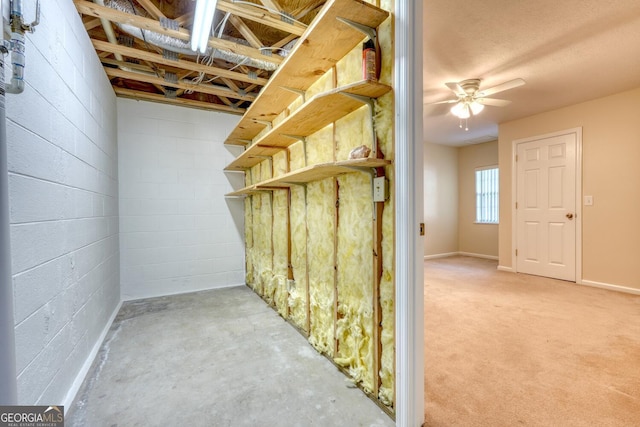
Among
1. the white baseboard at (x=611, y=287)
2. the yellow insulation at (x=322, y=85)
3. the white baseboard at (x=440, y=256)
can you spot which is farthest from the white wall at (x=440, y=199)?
the yellow insulation at (x=322, y=85)

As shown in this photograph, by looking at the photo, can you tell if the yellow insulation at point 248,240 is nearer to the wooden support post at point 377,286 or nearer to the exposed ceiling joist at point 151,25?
the exposed ceiling joist at point 151,25

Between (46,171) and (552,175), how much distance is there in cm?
587

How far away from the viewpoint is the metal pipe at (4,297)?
964 millimetres

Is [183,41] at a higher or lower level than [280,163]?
higher

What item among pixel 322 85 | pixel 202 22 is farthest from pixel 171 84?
pixel 322 85

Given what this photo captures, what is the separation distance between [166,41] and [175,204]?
2.14m

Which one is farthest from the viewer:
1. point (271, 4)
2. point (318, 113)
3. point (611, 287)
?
point (611, 287)

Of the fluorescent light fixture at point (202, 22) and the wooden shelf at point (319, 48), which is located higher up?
the fluorescent light fixture at point (202, 22)

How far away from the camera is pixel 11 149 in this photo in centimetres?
116

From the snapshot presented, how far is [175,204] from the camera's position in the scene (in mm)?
3932

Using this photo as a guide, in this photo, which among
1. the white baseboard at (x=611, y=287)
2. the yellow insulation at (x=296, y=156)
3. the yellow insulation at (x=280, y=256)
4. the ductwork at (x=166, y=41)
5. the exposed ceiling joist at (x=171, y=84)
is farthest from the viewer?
the white baseboard at (x=611, y=287)

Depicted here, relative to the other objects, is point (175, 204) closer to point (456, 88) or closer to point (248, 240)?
point (248, 240)

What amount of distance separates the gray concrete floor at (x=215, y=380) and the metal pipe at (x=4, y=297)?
76 centimetres

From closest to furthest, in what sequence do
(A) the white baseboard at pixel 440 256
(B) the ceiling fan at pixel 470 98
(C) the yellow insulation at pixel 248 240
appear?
(B) the ceiling fan at pixel 470 98 → (C) the yellow insulation at pixel 248 240 → (A) the white baseboard at pixel 440 256
